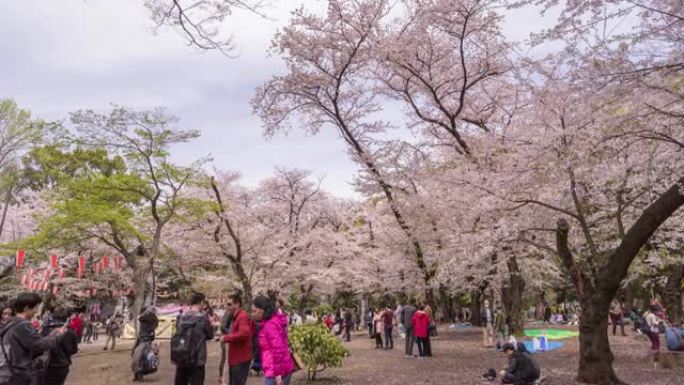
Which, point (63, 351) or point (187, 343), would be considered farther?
point (63, 351)

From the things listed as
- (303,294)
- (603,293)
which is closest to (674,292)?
(603,293)

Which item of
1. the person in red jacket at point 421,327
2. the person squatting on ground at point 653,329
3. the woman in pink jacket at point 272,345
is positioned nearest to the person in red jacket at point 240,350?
the woman in pink jacket at point 272,345

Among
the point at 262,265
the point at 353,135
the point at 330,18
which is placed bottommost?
the point at 262,265

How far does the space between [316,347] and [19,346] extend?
5464 millimetres

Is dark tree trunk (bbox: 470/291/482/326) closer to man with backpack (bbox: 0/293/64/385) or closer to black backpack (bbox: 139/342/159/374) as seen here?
black backpack (bbox: 139/342/159/374)

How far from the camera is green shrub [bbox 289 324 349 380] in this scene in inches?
356

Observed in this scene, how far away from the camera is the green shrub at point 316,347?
356 inches

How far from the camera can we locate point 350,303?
35.1 m

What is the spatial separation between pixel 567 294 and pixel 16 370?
42649mm

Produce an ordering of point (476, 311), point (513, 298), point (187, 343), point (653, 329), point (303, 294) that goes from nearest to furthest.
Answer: point (187, 343), point (653, 329), point (513, 298), point (303, 294), point (476, 311)

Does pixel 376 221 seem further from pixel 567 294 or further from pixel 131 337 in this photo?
pixel 567 294

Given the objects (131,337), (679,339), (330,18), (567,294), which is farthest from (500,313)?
(567,294)

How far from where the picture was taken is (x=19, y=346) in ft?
14.5

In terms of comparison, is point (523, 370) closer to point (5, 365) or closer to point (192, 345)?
point (192, 345)
